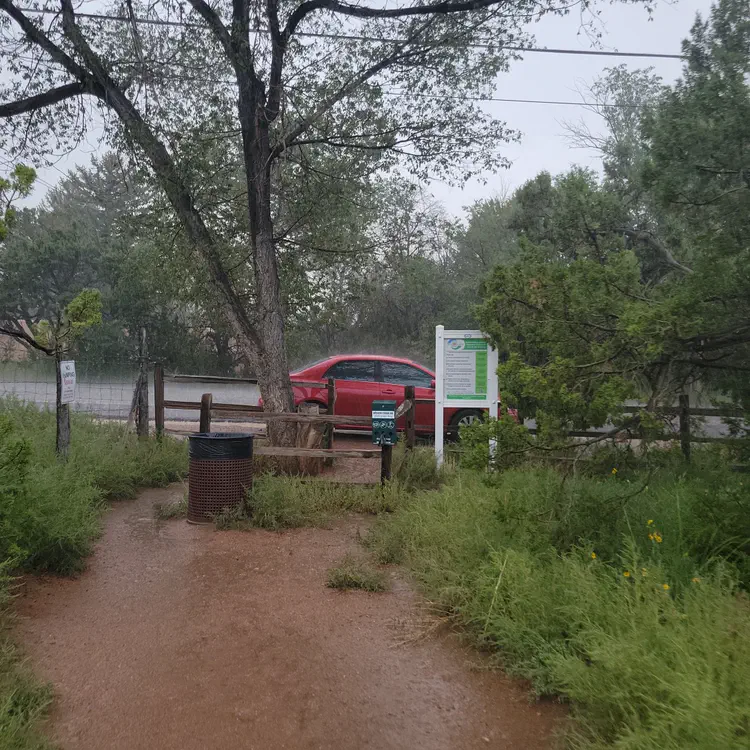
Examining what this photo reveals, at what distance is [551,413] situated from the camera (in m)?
5.78

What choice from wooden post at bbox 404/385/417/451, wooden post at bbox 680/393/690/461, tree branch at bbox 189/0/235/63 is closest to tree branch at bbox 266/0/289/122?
tree branch at bbox 189/0/235/63

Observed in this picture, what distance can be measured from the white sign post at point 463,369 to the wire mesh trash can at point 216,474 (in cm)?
304

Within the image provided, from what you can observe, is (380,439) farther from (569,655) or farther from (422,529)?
(569,655)

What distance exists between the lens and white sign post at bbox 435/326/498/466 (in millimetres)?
9883

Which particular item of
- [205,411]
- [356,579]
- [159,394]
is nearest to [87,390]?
[159,394]

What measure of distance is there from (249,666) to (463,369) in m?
6.07

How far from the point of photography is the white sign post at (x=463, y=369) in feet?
32.4

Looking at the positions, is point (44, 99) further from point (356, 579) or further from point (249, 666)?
point (249, 666)

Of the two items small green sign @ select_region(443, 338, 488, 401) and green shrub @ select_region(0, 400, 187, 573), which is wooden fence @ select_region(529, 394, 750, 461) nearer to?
small green sign @ select_region(443, 338, 488, 401)

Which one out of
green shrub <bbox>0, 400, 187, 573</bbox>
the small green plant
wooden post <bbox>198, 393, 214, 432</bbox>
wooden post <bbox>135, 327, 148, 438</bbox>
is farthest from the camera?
wooden post <bbox>135, 327, 148, 438</bbox>

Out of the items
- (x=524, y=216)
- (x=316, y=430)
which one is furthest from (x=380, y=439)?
(x=524, y=216)

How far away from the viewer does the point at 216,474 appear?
25.5 ft

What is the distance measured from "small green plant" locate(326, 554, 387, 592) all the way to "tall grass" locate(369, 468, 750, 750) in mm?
321

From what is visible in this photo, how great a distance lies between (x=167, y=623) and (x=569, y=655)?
2.71 metres
